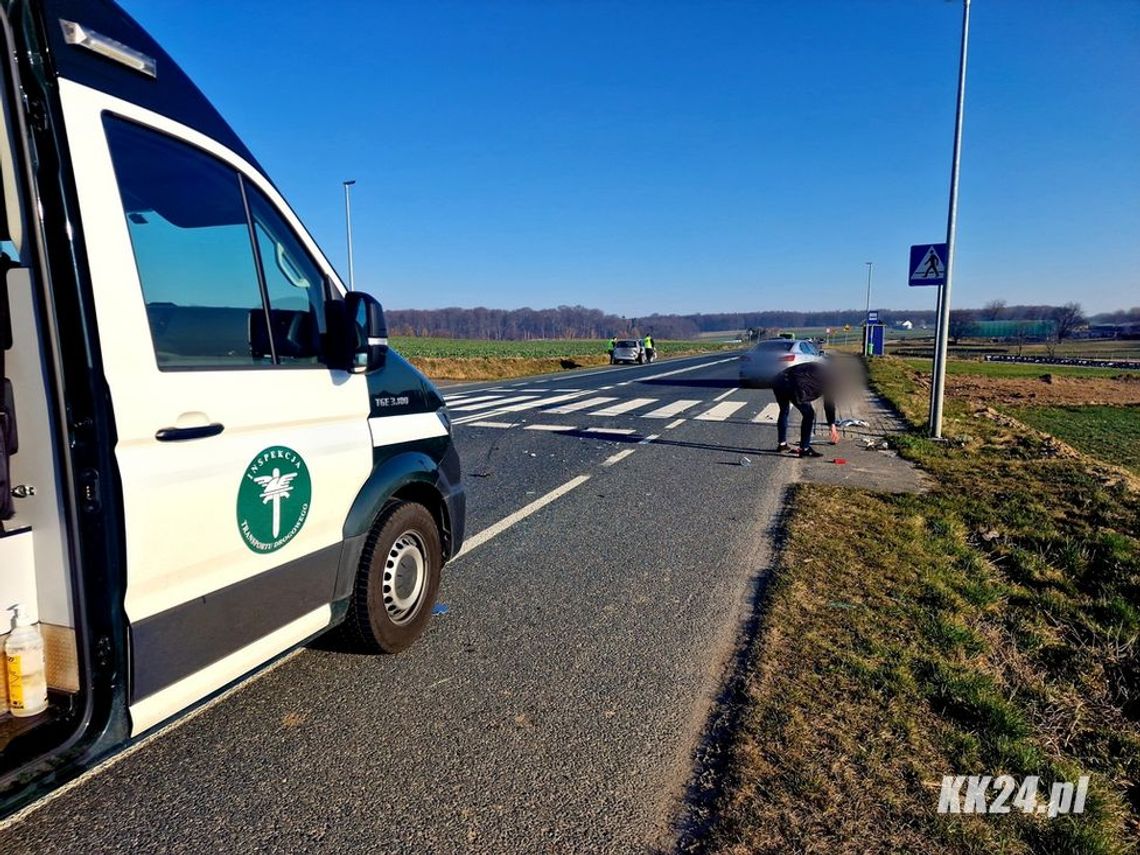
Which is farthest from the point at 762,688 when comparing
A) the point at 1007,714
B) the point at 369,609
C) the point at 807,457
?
the point at 807,457

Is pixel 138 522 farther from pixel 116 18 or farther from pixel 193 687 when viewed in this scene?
pixel 116 18

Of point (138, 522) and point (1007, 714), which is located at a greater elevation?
point (138, 522)

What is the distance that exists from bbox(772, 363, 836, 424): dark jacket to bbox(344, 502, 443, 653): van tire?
633 centimetres

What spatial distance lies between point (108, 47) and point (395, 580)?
243 centimetres

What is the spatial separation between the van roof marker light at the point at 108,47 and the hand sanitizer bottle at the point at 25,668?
1.72 meters

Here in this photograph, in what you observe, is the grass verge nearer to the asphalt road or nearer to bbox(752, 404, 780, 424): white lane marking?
the asphalt road

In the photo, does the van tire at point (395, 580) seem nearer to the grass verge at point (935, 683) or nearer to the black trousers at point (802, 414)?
the grass verge at point (935, 683)

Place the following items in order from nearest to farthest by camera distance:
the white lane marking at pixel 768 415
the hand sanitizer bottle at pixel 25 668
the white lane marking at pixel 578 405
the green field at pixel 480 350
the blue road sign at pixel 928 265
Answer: the hand sanitizer bottle at pixel 25 668, the blue road sign at pixel 928 265, the white lane marking at pixel 768 415, the white lane marking at pixel 578 405, the green field at pixel 480 350

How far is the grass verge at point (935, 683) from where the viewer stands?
87.0 inches

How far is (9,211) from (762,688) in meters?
3.32

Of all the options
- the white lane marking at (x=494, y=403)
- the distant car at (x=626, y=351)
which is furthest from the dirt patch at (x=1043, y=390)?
the distant car at (x=626, y=351)

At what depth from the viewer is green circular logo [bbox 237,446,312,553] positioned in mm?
2361

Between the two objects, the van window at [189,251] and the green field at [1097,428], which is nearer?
the van window at [189,251]

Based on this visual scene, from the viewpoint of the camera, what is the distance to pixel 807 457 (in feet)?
29.7
